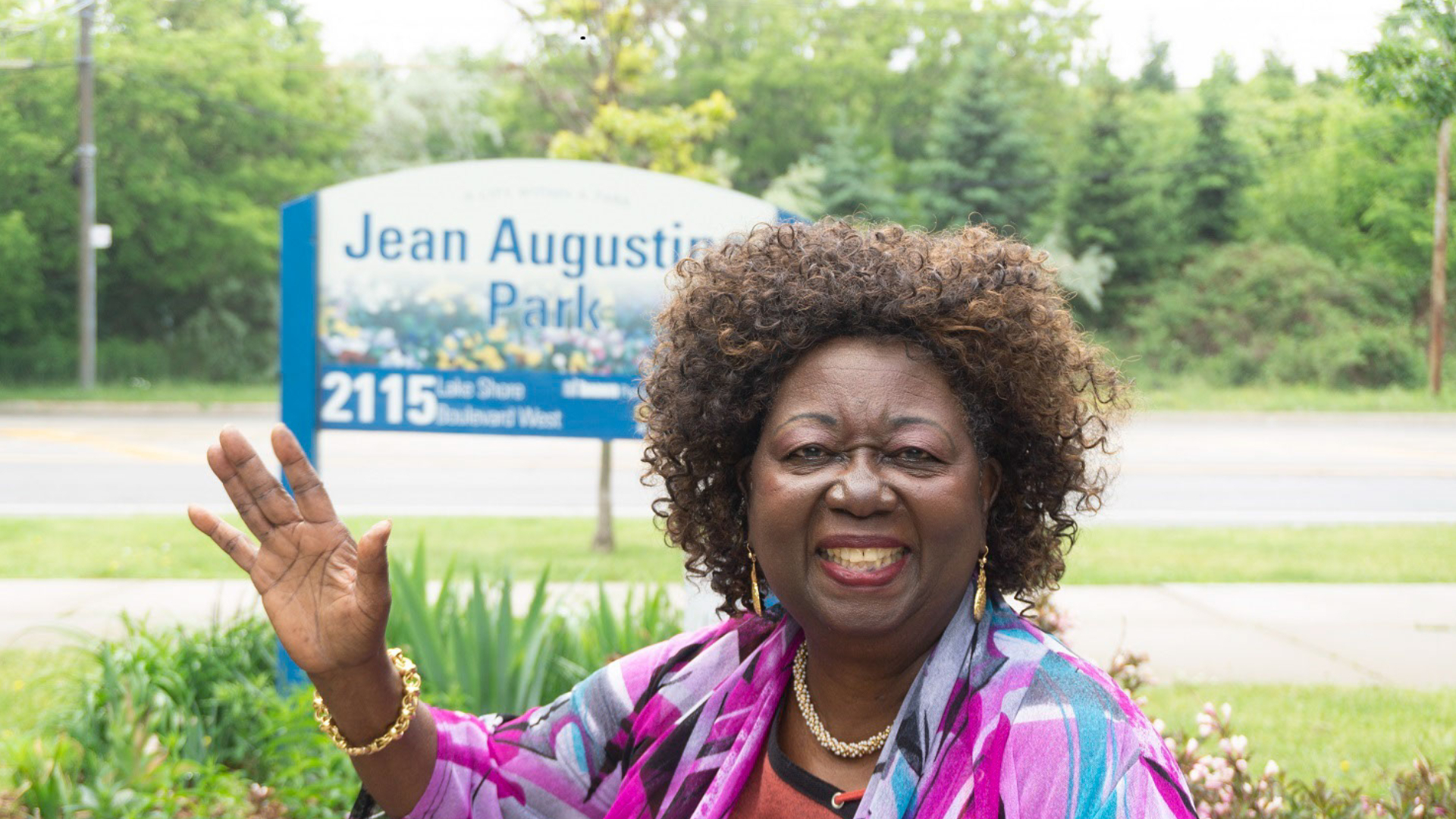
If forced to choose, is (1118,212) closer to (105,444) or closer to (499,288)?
(105,444)

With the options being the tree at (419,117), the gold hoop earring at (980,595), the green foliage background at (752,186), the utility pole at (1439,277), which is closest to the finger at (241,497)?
the gold hoop earring at (980,595)

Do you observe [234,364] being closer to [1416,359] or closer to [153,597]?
[153,597]

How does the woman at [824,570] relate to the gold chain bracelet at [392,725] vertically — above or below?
above

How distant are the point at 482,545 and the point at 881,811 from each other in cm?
751

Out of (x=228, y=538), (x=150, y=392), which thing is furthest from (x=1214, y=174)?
(x=228, y=538)

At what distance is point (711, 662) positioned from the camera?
6.65ft

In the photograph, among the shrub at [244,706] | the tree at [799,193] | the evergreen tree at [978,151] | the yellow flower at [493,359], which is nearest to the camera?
the shrub at [244,706]

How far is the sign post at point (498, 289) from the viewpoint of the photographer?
15.7 feet

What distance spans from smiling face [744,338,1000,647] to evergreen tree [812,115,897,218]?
25.9 metres

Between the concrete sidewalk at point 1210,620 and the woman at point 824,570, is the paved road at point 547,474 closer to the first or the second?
the concrete sidewalk at point 1210,620

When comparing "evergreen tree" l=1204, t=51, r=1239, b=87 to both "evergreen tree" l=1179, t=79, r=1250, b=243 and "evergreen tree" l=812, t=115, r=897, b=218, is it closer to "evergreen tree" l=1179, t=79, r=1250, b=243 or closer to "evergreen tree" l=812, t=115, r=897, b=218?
"evergreen tree" l=1179, t=79, r=1250, b=243

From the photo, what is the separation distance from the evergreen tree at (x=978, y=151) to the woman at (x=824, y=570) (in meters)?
27.1

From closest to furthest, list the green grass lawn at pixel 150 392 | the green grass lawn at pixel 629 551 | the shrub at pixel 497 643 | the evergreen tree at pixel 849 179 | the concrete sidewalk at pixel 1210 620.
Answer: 1. the shrub at pixel 497 643
2. the concrete sidewalk at pixel 1210 620
3. the green grass lawn at pixel 629 551
4. the green grass lawn at pixel 150 392
5. the evergreen tree at pixel 849 179

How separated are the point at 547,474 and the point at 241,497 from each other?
11330mm
